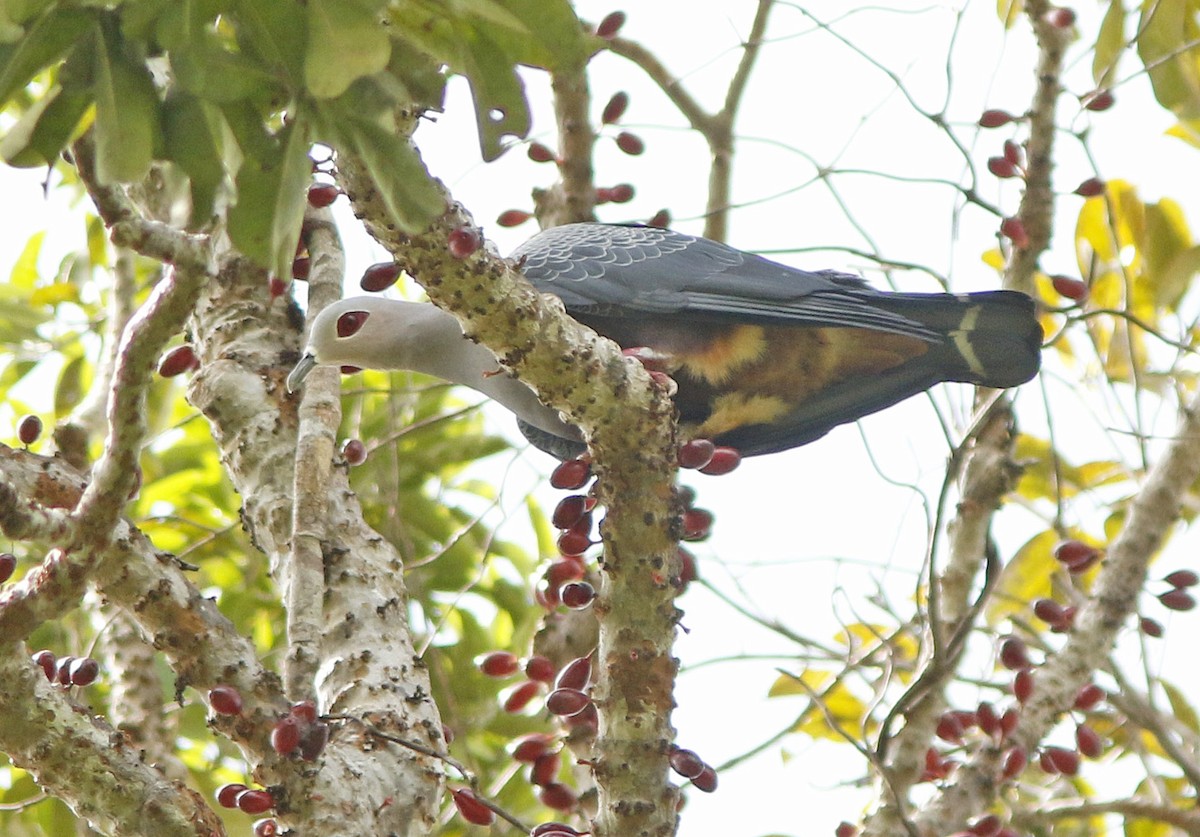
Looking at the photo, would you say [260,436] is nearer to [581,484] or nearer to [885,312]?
[581,484]

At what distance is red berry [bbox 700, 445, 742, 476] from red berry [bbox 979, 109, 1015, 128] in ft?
4.10

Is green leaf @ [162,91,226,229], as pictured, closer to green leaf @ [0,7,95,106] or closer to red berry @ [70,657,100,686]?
green leaf @ [0,7,95,106]

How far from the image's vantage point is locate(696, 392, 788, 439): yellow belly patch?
3.46 m

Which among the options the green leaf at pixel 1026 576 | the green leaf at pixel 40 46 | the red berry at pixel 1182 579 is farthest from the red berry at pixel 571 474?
the green leaf at pixel 1026 576

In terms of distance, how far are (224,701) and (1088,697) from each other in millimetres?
2066

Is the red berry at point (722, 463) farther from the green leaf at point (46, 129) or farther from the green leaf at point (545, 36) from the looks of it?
the green leaf at point (46, 129)

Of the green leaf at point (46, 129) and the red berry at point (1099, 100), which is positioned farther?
the red berry at point (1099, 100)

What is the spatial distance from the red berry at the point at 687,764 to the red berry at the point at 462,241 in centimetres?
97

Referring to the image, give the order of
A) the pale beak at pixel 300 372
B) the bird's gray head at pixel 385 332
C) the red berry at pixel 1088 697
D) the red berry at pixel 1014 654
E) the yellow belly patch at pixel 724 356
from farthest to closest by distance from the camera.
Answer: the bird's gray head at pixel 385 332 → the yellow belly patch at pixel 724 356 → the red berry at pixel 1088 697 → the red berry at pixel 1014 654 → the pale beak at pixel 300 372

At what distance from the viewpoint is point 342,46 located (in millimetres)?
1421

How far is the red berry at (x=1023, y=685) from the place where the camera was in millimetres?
2973

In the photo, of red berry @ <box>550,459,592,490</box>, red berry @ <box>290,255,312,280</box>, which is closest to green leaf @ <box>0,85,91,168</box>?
red berry @ <box>550,459,592,490</box>

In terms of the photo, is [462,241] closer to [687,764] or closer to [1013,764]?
[687,764]

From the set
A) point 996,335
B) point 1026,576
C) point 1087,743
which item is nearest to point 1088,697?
point 1087,743
